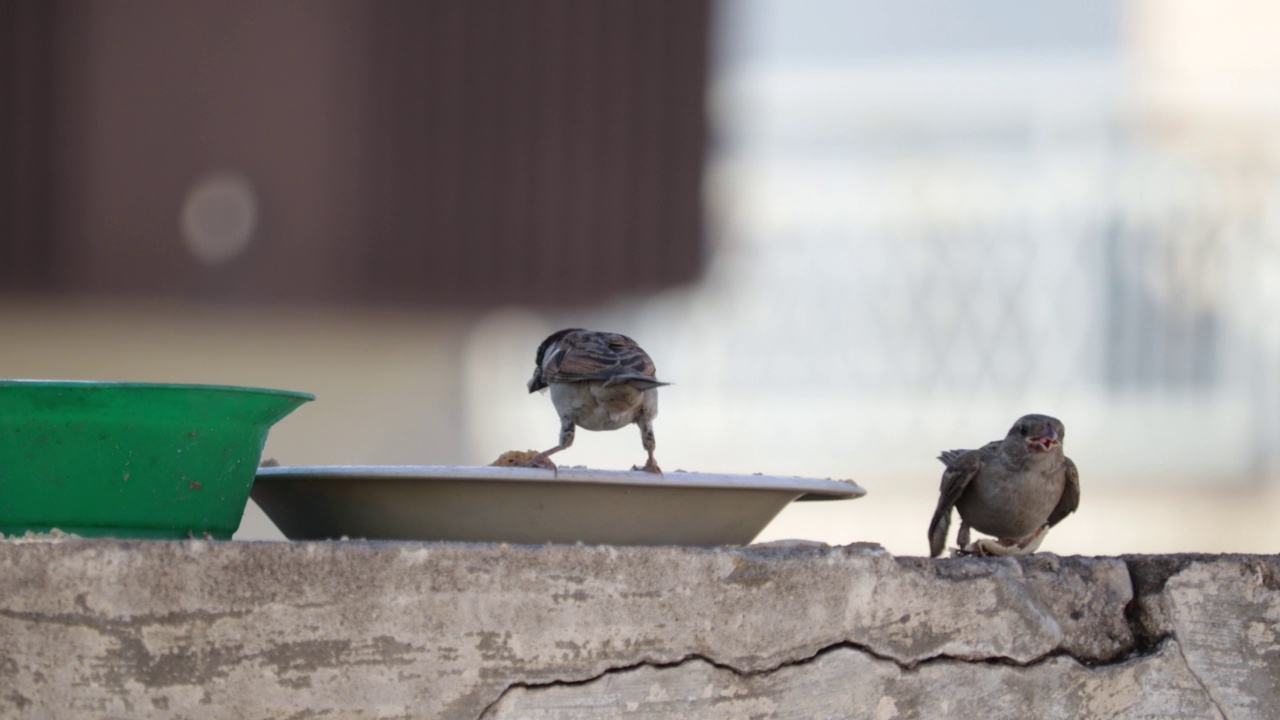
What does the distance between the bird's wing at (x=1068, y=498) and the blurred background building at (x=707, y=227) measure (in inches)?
Result: 117

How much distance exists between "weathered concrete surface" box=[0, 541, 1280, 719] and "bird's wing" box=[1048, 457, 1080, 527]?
125 cm

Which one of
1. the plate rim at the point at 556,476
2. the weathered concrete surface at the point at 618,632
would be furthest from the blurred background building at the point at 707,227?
the weathered concrete surface at the point at 618,632

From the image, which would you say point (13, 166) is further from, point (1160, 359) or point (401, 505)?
point (1160, 359)

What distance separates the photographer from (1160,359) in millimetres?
9070

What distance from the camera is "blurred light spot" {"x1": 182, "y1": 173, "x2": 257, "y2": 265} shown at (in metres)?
6.40

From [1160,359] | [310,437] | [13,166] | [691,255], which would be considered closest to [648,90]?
[691,255]

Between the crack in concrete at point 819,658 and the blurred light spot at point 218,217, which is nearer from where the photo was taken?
the crack in concrete at point 819,658

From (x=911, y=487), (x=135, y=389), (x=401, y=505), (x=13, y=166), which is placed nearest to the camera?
(x=135, y=389)

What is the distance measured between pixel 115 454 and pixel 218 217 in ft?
14.1

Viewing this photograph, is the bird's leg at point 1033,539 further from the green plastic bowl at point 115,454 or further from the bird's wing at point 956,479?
the green plastic bowl at point 115,454

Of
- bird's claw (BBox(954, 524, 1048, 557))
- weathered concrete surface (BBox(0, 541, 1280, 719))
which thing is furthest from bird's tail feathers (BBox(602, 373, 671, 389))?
weathered concrete surface (BBox(0, 541, 1280, 719))

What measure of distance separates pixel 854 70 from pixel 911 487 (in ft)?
7.02

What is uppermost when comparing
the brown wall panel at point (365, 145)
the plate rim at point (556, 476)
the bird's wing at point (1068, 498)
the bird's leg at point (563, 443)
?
the brown wall panel at point (365, 145)

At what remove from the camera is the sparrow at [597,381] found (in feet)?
11.1
